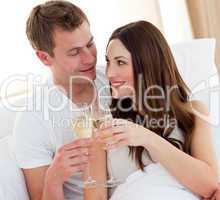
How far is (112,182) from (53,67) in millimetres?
586

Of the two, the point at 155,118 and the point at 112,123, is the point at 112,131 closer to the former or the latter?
the point at 112,123

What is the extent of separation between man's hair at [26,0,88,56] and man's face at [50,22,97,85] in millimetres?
24

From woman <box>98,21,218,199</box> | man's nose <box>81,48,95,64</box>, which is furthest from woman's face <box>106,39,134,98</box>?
man's nose <box>81,48,95,64</box>

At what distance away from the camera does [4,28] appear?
2.58 m

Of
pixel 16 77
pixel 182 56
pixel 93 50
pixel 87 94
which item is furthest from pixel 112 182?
pixel 16 77

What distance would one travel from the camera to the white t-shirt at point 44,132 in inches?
75.4

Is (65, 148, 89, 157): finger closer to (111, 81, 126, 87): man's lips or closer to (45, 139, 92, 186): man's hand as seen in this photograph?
(45, 139, 92, 186): man's hand

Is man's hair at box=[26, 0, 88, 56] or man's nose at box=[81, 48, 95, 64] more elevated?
man's hair at box=[26, 0, 88, 56]

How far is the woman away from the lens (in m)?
1.62

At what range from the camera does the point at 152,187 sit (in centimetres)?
164

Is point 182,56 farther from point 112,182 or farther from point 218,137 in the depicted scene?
point 112,182

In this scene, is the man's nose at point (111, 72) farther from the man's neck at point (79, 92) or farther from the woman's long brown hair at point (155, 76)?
the man's neck at point (79, 92)

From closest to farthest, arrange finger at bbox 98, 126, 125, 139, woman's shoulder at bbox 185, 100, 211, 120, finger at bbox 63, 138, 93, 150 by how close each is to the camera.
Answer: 1. finger at bbox 98, 126, 125, 139
2. finger at bbox 63, 138, 93, 150
3. woman's shoulder at bbox 185, 100, 211, 120

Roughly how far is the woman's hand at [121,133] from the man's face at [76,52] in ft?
1.33
